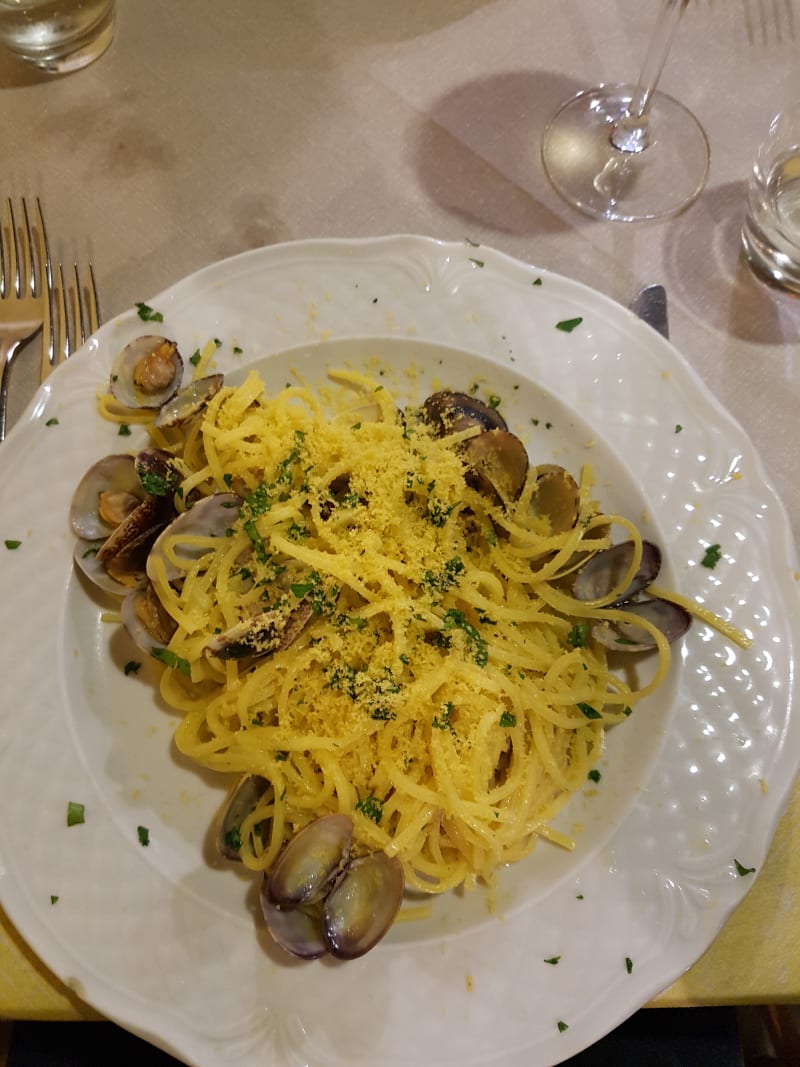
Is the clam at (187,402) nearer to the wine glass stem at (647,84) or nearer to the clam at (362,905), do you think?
the clam at (362,905)

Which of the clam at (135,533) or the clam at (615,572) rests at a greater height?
the clam at (135,533)

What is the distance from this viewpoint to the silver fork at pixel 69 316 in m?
2.11

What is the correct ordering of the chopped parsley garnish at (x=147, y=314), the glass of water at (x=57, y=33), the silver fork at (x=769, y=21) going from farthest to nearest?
the silver fork at (x=769, y=21), the glass of water at (x=57, y=33), the chopped parsley garnish at (x=147, y=314)

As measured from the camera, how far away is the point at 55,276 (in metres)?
2.29

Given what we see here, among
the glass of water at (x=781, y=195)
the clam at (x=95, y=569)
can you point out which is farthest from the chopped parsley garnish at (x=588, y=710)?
the glass of water at (x=781, y=195)

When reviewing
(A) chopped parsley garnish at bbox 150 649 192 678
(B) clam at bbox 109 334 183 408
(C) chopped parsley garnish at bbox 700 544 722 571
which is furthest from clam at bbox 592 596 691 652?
(B) clam at bbox 109 334 183 408

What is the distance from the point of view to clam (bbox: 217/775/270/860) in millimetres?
1641

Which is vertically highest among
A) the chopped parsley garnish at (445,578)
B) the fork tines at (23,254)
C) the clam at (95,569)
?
the fork tines at (23,254)

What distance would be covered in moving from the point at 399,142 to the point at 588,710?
199 cm

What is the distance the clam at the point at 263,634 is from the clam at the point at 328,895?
1.27ft

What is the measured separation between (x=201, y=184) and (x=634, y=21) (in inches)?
67.6

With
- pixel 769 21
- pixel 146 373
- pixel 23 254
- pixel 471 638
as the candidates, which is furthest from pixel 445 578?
pixel 769 21

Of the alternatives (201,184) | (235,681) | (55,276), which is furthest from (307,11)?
(235,681)

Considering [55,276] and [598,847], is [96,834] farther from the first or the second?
[55,276]
